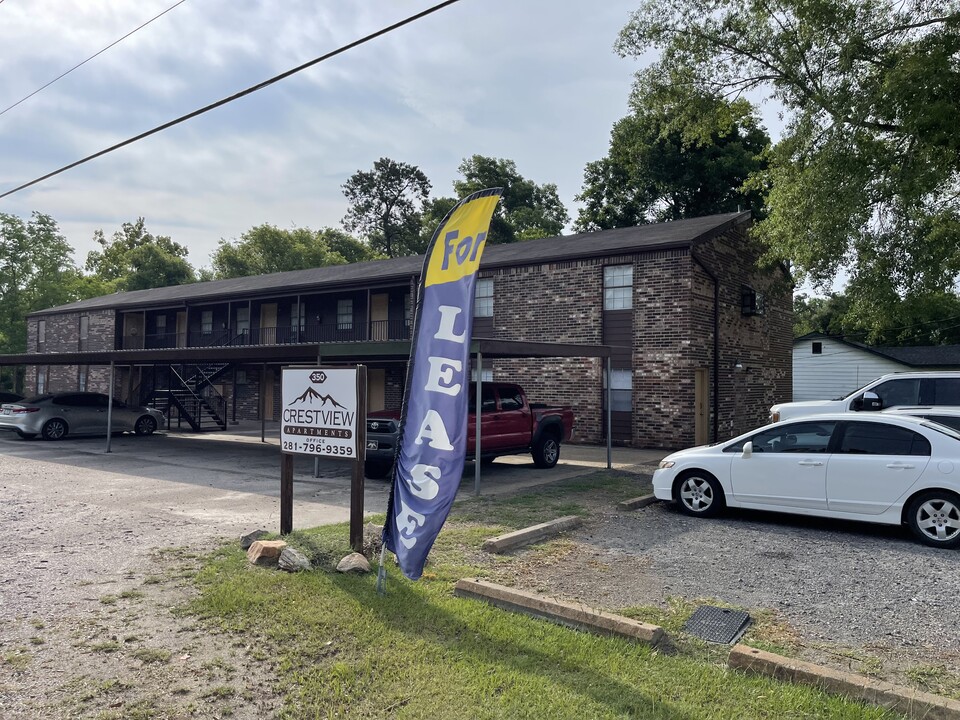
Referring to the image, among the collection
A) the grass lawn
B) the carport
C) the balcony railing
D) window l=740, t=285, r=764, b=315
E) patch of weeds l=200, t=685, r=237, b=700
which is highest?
window l=740, t=285, r=764, b=315

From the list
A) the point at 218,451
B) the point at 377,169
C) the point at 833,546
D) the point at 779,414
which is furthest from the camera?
the point at 377,169

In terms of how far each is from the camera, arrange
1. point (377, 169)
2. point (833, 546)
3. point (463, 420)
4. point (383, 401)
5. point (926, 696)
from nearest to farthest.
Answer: point (926, 696)
point (463, 420)
point (833, 546)
point (383, 401)
point (377, 169)

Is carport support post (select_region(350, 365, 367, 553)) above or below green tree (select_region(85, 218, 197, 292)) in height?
below

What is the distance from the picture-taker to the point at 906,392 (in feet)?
39.9

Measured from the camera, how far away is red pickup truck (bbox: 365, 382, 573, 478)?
11492 mm

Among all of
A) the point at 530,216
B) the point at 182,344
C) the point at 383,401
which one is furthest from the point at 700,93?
the point at 530,216

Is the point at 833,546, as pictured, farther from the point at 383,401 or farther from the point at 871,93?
the point at 383,401

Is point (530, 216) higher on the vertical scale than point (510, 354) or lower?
higher

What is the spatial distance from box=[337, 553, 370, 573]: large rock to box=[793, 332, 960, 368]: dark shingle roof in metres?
33.5

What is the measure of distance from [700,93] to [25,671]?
19372 mm

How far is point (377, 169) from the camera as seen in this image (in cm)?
6650

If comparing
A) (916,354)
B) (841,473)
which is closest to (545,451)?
(841,473)

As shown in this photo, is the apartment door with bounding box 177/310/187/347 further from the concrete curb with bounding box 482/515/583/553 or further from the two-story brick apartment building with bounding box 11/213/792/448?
the concrete curb with bounding box 482/515/583/553

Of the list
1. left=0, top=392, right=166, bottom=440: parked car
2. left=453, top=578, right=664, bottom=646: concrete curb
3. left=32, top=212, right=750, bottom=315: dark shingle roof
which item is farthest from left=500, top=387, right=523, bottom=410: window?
left=0, top=392, right=166, bottom=440: parked car
